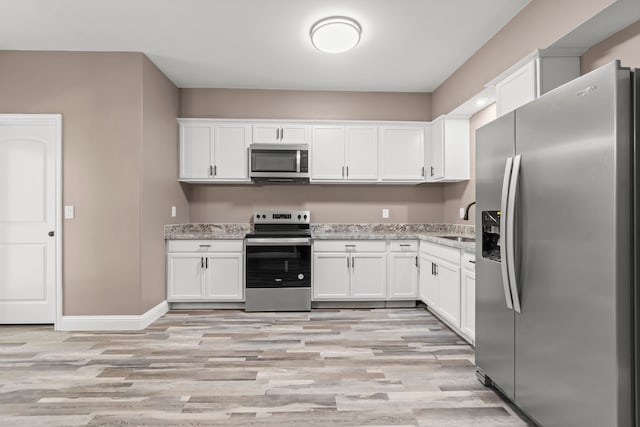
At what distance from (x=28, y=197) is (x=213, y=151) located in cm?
188

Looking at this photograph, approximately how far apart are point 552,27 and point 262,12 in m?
2.03

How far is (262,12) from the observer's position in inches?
114

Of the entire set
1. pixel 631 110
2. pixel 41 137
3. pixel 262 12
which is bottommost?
pixel 631 110

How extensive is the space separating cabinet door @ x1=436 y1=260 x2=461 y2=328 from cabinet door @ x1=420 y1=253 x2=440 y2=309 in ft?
0.32

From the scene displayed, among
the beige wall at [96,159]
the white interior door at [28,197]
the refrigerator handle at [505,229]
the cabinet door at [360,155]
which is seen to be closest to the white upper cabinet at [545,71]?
the refrigerator handle at [505,229]

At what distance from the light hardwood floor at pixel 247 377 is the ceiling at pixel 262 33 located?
2.65 metres

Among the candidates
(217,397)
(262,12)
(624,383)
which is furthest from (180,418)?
(262,12)

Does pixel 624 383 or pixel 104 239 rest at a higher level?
pixel 104 239

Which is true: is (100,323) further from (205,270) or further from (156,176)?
(156,176)

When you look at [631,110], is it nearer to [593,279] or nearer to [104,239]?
[593,279]

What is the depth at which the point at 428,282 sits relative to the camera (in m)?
4.03

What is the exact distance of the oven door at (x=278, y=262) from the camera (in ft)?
13.8

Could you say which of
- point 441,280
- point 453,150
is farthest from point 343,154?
point 441,280

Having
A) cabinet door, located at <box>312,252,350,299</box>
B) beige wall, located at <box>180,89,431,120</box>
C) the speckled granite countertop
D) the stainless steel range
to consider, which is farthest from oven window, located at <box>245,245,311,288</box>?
beige wall, located at <box>180,89,431,120</box>
